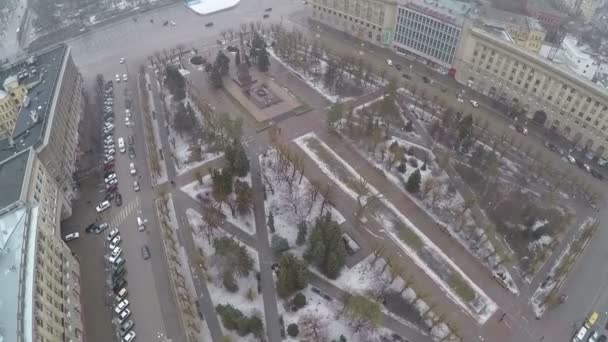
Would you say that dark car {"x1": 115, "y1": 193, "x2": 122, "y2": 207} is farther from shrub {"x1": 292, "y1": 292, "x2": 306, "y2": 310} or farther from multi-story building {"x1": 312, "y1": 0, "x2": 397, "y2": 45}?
multi-story building {"x1": 312, "y1": 0, "x2": 397, "y2": 45}

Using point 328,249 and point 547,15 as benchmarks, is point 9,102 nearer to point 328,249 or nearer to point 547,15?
point 328,249

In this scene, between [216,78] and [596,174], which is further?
[216,78]

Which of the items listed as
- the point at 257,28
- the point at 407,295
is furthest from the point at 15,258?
the point at 257,28

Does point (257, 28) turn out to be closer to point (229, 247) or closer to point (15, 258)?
point (229, 247)

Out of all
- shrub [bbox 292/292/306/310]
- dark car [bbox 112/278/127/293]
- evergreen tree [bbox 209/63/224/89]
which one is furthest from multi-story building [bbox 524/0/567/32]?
dark car [bbox 112/278/127/293]

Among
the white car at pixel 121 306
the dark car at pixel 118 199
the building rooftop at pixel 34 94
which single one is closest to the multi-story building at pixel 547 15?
the dark car at pixel 118 199

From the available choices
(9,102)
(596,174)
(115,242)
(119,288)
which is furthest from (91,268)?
(596,174)
